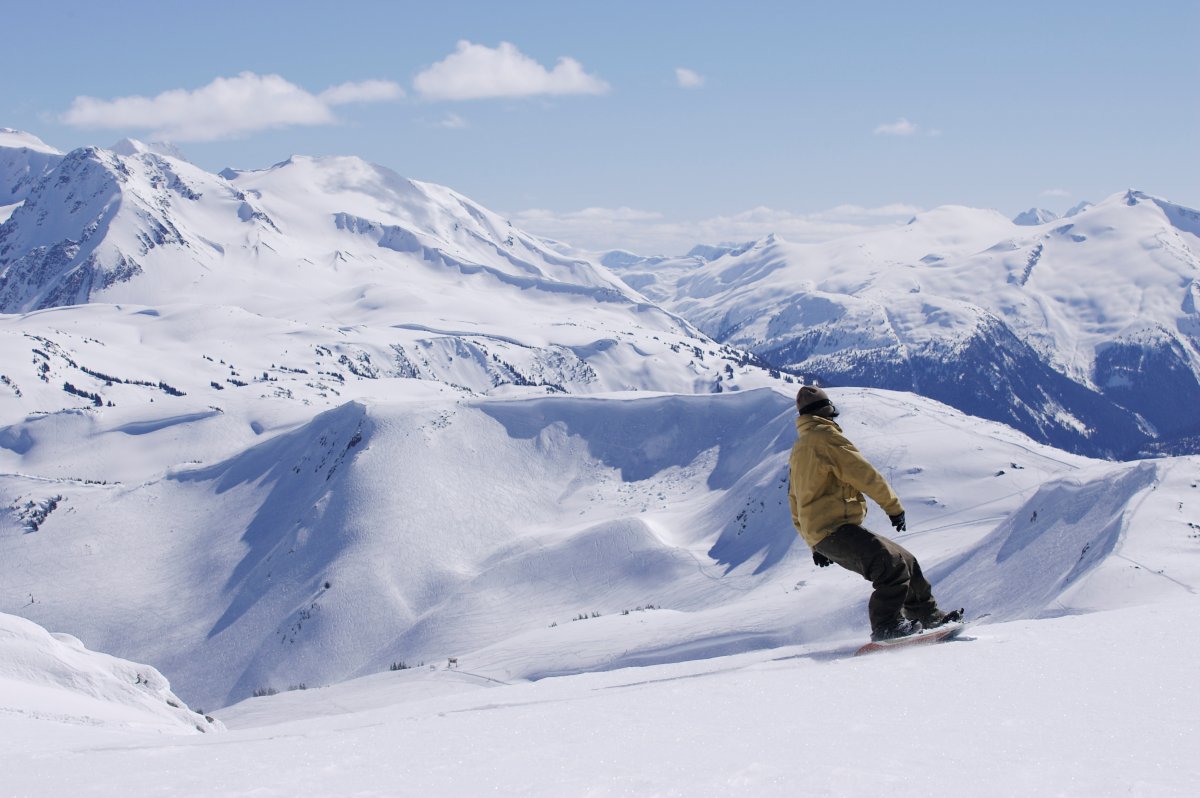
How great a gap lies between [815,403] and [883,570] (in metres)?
2.08

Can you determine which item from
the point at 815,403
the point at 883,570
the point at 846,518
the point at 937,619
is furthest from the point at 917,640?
the point at 815,403

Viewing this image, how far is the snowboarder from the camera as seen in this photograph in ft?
35.4

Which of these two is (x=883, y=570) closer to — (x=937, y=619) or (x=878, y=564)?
(x=878, y=564)

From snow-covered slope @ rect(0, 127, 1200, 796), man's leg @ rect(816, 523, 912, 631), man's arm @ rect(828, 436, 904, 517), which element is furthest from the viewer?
man's leg @ rect(816, 523, 912, 631)

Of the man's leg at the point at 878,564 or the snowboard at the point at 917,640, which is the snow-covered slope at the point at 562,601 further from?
the man's leg at the point at 878,564

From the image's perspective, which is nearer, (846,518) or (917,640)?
(917,640)

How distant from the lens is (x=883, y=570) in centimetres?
1101

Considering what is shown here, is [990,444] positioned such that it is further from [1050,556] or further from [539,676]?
[539,676]

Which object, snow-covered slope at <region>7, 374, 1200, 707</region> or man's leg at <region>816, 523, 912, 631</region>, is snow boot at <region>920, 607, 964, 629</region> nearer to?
man's leg at <region>816, 523, 912, 631</region>

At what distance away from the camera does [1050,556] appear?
132 feet

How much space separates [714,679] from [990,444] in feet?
280

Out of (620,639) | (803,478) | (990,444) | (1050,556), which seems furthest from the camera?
(990,444)

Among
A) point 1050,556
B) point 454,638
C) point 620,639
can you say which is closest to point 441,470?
point 454,638

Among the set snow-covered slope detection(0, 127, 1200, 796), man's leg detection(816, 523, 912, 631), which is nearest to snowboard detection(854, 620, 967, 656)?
man's leg detection(816, 523, 912, 631)
